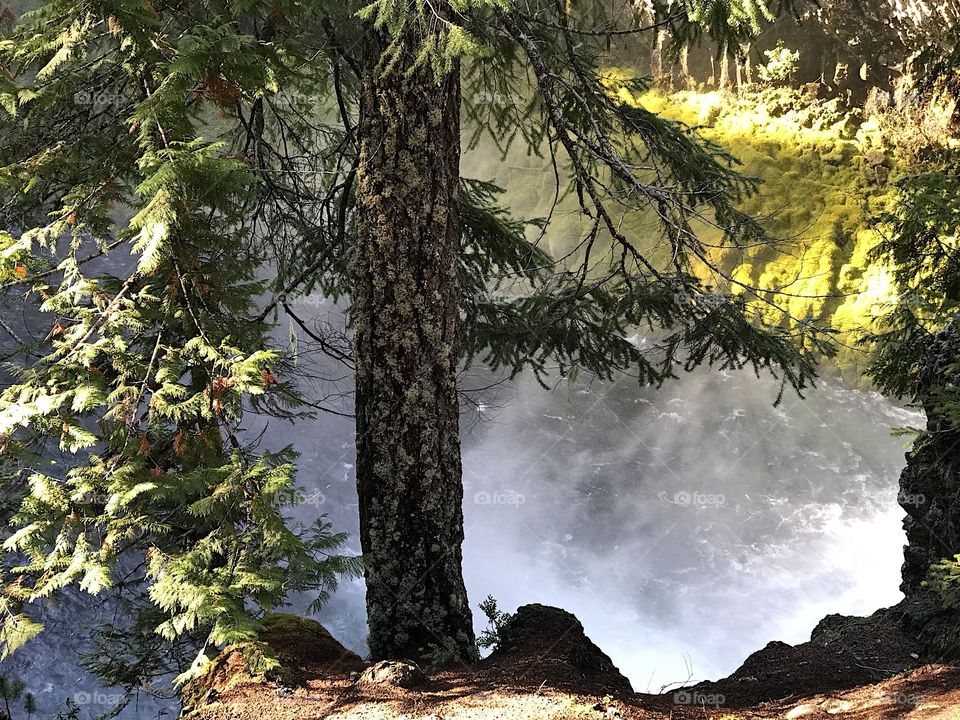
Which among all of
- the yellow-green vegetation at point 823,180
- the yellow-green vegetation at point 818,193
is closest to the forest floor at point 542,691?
the yellow-green vegetation at point 823,180

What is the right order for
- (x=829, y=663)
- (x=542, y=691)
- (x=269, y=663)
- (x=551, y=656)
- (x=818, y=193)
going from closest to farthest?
(x=269, y=663) → (x=542, y=691) → (x=551, y=656) → (x=829, y=663) → (x=818, y=193)

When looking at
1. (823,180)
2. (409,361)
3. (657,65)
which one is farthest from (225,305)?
(657,65)

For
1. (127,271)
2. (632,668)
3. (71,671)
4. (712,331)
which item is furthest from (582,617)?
(127,271)

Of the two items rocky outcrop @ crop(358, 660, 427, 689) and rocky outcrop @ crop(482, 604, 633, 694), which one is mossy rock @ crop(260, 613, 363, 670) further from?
rocky outcrop @ crop(482, 604, 633, 694)

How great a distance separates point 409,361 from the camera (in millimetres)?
3271

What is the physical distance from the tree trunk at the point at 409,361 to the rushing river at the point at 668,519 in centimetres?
510

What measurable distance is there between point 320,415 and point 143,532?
41.5ft

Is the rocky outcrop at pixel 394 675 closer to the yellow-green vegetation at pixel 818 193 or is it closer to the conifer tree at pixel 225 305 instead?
the conifer tree at pixel 225 305

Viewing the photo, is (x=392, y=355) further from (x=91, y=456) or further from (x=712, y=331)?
(x=712, y=331)

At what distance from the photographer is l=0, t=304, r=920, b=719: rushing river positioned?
377 inches

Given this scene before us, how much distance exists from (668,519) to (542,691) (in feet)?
31.3

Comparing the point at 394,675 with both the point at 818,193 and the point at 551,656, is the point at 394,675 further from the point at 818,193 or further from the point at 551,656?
the point at 818,193

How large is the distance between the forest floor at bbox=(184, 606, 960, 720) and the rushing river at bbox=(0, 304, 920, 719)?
16.5 ft

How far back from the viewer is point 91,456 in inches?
91.0
